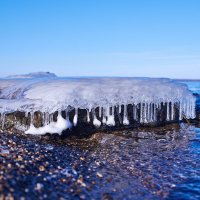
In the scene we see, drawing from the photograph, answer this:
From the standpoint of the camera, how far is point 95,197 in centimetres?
572

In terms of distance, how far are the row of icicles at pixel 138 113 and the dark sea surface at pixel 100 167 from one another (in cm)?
70

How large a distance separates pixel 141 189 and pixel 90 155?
2579mm

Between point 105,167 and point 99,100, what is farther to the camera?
point 99,100

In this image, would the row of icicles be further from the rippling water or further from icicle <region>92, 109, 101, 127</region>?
the rippling water

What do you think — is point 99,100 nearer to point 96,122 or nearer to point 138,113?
point 96,122

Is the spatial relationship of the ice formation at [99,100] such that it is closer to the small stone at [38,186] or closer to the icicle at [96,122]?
the icicle at [96,122]

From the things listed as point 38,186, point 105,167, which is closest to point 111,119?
point 105,167

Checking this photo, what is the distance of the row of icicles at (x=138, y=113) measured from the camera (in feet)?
37.0

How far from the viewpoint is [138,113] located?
1300cm

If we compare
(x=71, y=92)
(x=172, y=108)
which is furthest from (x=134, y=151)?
(x=172, y=108)

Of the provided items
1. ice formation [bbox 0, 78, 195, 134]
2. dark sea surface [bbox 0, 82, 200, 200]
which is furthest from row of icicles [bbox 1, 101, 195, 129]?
dark sea surface [bbox 0, 82, 200, 200]

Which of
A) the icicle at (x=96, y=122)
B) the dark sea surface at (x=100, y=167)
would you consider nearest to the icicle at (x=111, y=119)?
the icicle at (x=96, y=122)

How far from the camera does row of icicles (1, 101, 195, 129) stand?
444 inches

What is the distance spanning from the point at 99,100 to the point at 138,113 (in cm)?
221
